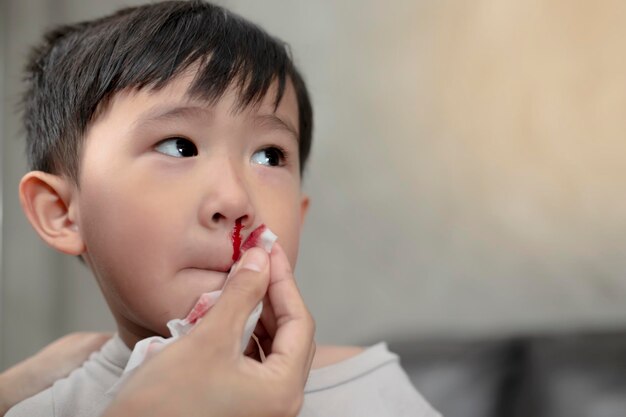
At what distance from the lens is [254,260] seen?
0.75m

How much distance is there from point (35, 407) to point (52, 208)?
0.27 m

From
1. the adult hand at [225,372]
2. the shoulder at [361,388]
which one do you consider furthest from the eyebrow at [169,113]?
the shoulder at [361,388]

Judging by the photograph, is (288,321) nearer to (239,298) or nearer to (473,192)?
(239,298)

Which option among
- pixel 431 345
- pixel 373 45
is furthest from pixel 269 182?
pixel 373 45

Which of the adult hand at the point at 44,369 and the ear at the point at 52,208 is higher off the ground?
the ear at the point at 52,208

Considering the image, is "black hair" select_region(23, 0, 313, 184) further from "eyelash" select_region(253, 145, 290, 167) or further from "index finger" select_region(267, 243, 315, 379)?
"index finger" select_region(267, 243, 315, 379)

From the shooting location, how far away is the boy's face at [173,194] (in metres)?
0.83

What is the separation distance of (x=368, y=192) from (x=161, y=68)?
82cm

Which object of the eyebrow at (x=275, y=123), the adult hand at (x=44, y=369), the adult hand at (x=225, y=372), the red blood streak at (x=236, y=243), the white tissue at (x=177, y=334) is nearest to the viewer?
the adult hand at (x=225, y=372)

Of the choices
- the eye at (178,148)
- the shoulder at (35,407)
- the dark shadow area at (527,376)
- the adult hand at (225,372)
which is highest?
the eye at (178,148)

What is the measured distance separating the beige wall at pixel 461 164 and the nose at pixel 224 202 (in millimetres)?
738

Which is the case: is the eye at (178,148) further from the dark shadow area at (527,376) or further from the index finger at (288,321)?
the dark shadow area at (527,376)

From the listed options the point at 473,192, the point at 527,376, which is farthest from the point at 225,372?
the point at 473,192

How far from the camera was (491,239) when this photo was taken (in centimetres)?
146
